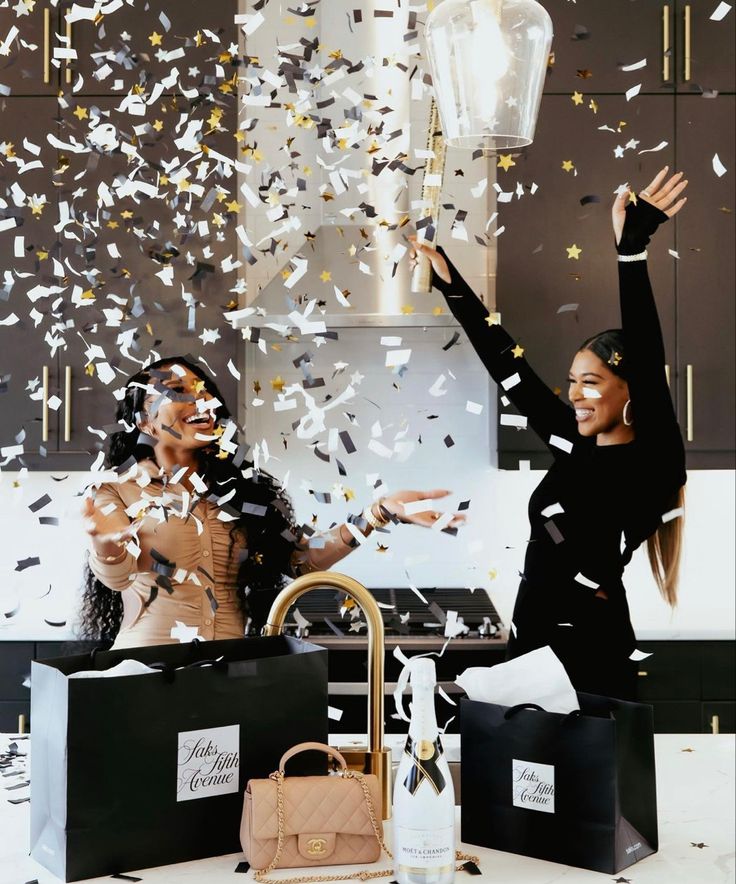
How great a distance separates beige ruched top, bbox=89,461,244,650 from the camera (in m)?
2.43

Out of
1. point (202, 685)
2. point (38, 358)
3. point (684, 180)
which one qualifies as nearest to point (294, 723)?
point (202, 685)

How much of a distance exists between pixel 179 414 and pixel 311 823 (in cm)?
155

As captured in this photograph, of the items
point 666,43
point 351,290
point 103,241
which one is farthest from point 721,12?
point 103,241

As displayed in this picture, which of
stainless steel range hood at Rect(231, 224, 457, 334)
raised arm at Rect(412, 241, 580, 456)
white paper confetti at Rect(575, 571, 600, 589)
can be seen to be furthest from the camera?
stainless steel range hood at Rect(231, 224, 457, 334)

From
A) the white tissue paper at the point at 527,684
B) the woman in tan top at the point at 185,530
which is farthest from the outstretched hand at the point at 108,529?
the white tissue paper at the point at 527,684

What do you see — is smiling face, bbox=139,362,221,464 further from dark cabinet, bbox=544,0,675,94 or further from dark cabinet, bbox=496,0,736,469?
dark cabinet, bbox=544,0,675,94

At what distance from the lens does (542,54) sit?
1.35 m

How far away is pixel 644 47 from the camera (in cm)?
338

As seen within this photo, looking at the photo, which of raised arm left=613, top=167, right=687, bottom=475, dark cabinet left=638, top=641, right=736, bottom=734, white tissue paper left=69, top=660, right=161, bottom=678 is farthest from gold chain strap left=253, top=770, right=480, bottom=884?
dark cabinet left=638, top=641, right=736, bottom=734

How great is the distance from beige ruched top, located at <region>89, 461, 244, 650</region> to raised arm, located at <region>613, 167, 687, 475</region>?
125cm

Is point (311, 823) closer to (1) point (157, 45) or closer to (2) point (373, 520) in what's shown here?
(2) point (373, 520)

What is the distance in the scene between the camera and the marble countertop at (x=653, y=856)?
1184mm

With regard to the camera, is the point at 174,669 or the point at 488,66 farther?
the point at 488,66

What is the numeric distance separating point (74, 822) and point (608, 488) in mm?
A: 2040
